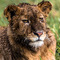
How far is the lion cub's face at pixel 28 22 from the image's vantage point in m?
4.67

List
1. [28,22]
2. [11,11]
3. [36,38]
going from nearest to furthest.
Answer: [36,38]
[28,22]
[11,11]

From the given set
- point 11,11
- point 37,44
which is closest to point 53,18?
point 11,11

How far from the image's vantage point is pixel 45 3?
5.18m

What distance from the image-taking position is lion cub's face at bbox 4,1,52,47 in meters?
4.67

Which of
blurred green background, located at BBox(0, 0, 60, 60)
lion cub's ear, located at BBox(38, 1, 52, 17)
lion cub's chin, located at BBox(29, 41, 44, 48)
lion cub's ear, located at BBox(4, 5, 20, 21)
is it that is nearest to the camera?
lion cub's chin, located at BBox(29, 41, 44, 48)

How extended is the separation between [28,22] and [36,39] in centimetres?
35

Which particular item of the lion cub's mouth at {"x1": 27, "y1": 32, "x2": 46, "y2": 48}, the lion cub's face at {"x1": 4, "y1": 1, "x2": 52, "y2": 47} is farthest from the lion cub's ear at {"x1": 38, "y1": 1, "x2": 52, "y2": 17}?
the lion cub's mouth at {"x1": 27, "y1": 32, "x2": 46, "y2": 48}

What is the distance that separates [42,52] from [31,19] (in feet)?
2.55

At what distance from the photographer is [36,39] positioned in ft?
15.1

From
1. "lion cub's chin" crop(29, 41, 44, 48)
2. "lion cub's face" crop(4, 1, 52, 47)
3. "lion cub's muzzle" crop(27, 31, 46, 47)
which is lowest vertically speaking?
"lion cub's chin" crop(29, 41, 44, 48)

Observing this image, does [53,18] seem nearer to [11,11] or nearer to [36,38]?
[11,11]

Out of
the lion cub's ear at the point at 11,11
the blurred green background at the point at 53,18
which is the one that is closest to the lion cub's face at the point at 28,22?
the lion cub's ear at the point at 11,11

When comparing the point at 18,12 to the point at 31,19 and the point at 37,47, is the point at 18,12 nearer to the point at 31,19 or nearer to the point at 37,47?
the point at 31,19

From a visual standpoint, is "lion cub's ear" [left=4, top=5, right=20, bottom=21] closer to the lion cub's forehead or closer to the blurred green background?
the lion cub's forehead
